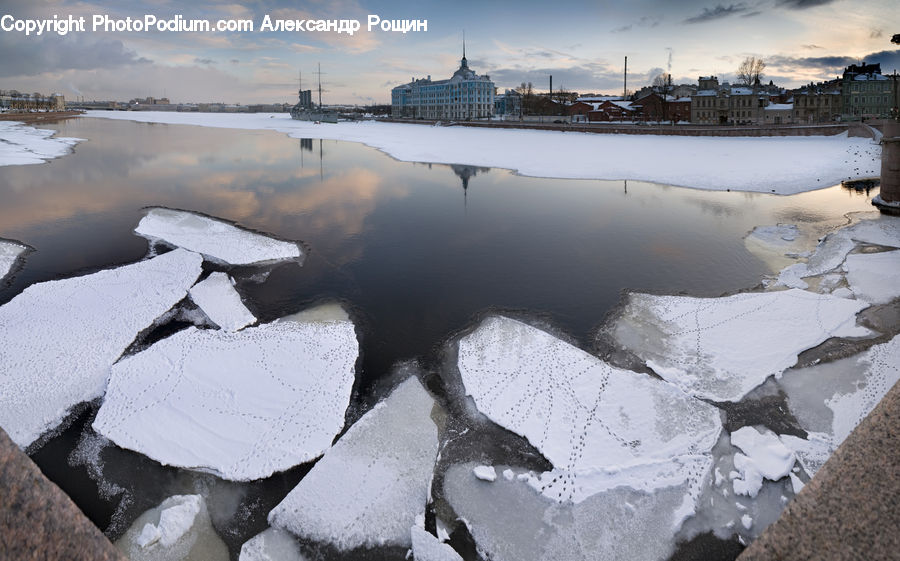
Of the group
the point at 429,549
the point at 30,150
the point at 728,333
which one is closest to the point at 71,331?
the point at 429,549

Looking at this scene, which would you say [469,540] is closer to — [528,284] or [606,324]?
[606,324]

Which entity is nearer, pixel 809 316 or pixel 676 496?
pixel 676 496

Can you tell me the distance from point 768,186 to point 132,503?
79.1 ft

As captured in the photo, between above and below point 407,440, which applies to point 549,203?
above

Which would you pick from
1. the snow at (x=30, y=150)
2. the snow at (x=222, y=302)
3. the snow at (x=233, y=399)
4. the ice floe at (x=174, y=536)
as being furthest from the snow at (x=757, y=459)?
the snow at (x=30, y=150)

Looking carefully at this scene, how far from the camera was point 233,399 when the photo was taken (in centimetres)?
664

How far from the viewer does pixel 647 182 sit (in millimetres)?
23578

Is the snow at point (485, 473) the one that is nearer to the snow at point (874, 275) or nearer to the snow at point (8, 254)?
the snow at point (874, 275)

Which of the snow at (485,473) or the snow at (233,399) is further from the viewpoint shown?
the snow at (233,399)

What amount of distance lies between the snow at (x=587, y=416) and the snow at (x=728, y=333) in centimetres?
71

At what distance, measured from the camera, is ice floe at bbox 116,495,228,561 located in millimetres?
4621

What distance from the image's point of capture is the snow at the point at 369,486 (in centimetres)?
484

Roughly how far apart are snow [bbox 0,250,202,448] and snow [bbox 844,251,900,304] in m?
12.5

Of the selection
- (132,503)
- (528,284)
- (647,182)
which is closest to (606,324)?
(528,284)
